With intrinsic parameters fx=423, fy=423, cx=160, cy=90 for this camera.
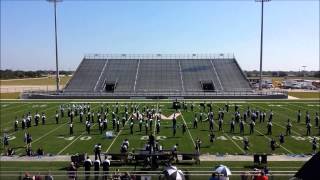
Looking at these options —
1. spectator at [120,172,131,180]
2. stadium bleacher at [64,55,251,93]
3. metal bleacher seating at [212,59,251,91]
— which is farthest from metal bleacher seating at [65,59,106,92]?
spectator at [120,172,131,180]

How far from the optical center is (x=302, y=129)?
90.2ft

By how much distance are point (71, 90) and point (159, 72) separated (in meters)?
15.4

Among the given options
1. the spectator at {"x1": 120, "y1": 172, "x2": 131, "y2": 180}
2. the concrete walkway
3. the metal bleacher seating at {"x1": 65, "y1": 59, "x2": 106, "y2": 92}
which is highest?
the metal bleacher seating at {"x1": 65, "y1": 59, "x2": 106, "y2": 92}

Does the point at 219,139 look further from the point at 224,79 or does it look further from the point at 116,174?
the point at 224,79

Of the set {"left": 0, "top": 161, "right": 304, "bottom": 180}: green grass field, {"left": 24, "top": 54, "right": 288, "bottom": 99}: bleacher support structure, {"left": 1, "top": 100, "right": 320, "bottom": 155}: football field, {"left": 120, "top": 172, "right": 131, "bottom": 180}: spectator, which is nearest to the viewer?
{"left": 120, "top": 172, "right": 131, "bottom": 180}: spectator

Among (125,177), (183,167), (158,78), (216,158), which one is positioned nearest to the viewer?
(125,177)

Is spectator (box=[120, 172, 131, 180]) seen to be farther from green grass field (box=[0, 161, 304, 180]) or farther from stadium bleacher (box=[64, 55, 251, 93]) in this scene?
stadium bleacher (box=[64, 55, 251, 93])

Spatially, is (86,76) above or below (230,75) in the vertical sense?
below

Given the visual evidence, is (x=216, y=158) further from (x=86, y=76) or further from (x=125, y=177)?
(x=86, y=76)

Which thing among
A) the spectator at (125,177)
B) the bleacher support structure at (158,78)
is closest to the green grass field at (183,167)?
the spectator at (125,177)

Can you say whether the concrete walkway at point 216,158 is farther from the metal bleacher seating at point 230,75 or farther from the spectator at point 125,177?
the metal bleacher seating at point 230,75

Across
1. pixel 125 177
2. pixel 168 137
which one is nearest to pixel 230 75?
pixel 168 137

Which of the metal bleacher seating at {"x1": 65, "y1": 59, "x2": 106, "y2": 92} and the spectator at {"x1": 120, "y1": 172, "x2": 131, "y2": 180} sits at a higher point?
the metal bleacher seating at {"x1": 65, "y1": 59, "x2": 106, "y2": 92}

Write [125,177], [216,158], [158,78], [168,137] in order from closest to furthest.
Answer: [125,177], [216,158], [168,137], [158,78]
